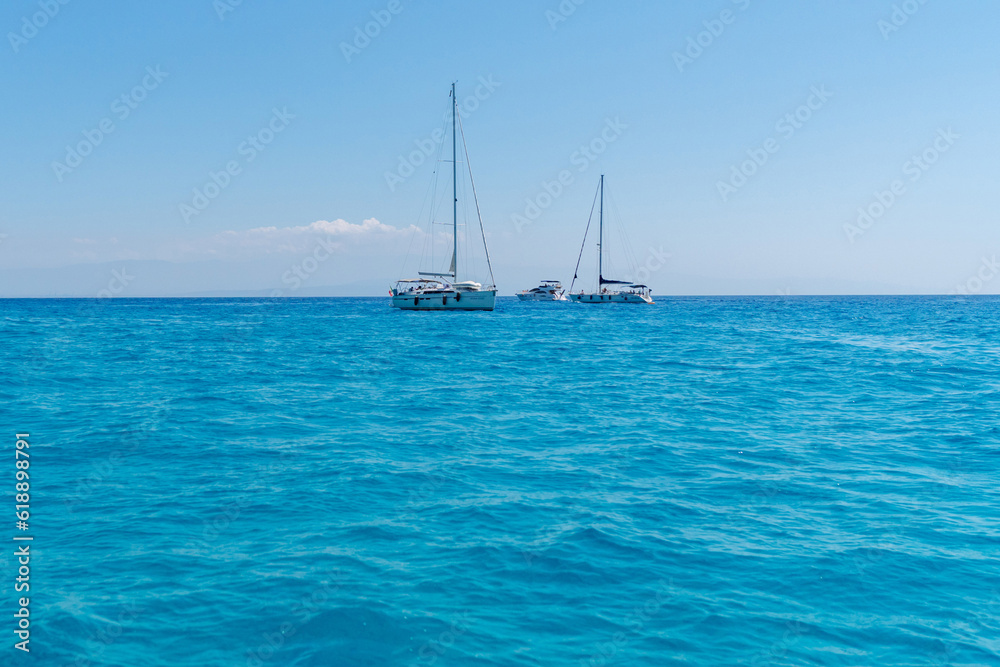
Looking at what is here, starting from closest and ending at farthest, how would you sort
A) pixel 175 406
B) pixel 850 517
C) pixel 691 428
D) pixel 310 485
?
pixel 850 517 < pixel 310 485 < pixel 691 428 < pixel 175 406

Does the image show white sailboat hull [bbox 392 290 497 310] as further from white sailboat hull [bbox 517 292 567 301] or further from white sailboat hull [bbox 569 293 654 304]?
white sailboat hull [bbox 517 292 567 301]

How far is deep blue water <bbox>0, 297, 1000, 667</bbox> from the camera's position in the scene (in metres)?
6.24

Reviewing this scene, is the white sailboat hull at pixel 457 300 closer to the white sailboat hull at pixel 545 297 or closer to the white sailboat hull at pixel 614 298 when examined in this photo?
the white sailboat hull at pixel 614 298

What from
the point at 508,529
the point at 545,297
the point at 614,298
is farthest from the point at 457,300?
the point at 545,297

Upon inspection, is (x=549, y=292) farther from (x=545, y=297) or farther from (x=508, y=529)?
(x=508, y=529)

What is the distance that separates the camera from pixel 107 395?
21.0 metres

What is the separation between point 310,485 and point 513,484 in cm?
358

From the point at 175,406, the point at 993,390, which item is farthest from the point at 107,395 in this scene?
the point at 993,390

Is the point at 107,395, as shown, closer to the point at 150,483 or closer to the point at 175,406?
the point at 175,406

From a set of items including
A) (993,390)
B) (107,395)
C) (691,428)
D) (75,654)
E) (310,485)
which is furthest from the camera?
(993,390)

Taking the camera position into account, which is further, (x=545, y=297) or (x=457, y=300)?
(x=545, y=297)

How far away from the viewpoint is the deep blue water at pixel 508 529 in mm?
6238

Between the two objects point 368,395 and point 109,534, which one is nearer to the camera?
point 109,534

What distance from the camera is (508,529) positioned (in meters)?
8.91
